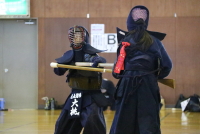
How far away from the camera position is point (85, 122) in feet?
15.4

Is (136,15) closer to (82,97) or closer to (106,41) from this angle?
(82,97)

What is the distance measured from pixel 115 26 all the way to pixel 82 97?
293 inches

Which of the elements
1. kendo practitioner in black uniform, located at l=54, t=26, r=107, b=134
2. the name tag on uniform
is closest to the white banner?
kendo practitioner in black uniform, located at l=54, t=26, r=107, b=134

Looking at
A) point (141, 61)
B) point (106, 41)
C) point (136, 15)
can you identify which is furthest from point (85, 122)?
point (106, 41)

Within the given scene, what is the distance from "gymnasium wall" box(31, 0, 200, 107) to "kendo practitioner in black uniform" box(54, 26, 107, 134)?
6987 millimetres

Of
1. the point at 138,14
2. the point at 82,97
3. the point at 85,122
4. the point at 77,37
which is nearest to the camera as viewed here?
the point at 138,14

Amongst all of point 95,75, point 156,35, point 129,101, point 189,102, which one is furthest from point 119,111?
point 189,102

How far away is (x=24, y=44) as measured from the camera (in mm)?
12445

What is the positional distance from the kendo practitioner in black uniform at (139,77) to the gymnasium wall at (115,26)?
317 inches

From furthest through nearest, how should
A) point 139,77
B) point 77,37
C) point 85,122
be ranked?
point 77,37, point 85,122, point 139,77

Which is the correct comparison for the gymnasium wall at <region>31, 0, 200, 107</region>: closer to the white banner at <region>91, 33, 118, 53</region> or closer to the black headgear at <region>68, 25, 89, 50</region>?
the white banner at <region>91, 33, 118, 53</region>

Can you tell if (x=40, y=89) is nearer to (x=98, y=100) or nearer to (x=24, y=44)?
(x=24, y=44)

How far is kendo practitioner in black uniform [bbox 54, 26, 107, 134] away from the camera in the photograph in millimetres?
4730

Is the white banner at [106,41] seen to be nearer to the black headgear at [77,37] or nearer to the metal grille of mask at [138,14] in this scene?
the black headgear at [77,37]
